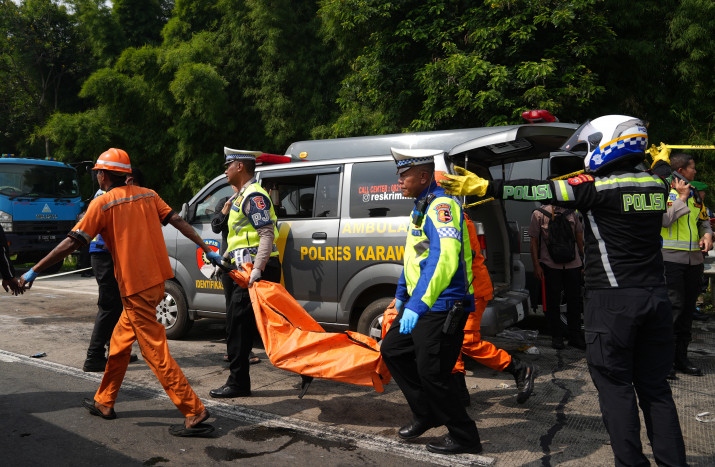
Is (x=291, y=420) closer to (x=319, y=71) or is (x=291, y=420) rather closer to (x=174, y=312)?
(x=174, y=312)

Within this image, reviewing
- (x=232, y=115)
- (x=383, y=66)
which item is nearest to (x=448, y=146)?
(x=383, y=66)

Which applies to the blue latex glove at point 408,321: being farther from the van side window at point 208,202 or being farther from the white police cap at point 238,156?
the van side window at point 208,202

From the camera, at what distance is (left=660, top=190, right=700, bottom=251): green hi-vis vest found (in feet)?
17.4

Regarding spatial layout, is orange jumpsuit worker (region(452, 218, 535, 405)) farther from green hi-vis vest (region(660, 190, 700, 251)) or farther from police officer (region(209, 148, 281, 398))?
green hi-vis vest (region(660, 190, 700, 251))

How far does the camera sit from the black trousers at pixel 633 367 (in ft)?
9.47

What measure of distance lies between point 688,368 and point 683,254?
1088 millimetres

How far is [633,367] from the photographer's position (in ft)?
9.89

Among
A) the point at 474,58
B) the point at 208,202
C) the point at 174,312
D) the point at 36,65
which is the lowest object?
the point at 174,312

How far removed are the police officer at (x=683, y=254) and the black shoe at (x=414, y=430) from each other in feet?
9.21

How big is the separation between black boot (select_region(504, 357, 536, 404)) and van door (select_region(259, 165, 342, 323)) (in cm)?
188

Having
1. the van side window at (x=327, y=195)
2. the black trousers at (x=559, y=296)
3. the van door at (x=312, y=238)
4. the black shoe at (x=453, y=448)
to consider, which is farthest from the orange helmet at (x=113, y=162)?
the black trousers at (x=559, y=296)

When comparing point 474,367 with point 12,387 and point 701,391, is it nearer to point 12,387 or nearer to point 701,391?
point 701,391

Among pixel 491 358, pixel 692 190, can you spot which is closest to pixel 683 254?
pixel 692 190

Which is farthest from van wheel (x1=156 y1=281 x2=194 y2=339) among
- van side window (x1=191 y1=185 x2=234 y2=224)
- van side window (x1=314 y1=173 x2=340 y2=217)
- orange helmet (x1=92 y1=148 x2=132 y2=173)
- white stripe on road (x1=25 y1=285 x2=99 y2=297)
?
white stripe on road (x1=25 y1=285 x2=99 y2=297)
